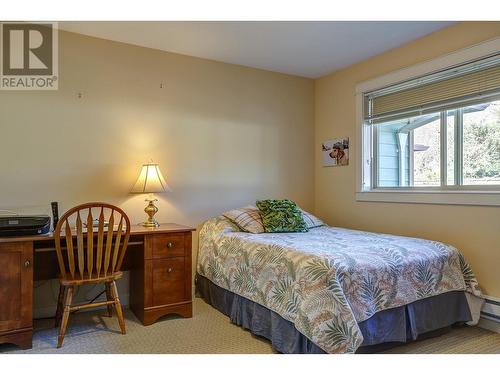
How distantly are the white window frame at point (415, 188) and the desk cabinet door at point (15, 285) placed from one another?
112 inches

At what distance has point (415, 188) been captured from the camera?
3.12 metres

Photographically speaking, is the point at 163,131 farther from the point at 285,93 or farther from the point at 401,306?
the point at 401,306

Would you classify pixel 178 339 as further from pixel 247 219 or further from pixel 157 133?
pixel 157 133

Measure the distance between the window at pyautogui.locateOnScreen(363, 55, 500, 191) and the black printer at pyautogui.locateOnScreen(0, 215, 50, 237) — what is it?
279 centimetres

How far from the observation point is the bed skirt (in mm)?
1987

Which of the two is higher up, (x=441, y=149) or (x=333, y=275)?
(x=441, y=149)

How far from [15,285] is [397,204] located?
299cm

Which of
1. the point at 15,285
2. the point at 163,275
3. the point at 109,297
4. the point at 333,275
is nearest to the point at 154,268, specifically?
the point at 163,275

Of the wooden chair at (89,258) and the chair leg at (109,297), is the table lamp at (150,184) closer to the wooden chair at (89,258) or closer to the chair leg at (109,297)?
the wooden chair at (89,258)

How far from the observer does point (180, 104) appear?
10.9 feet

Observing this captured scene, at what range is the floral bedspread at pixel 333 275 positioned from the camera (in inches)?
71.6

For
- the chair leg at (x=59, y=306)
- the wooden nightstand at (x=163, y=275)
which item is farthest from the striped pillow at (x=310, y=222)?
the chair leg at (x=59, y=306)
